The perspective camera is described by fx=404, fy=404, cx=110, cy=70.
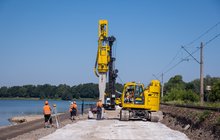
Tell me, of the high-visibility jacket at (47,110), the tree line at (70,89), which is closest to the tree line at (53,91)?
the tree line at (70,89)

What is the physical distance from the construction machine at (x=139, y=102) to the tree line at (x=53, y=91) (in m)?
108

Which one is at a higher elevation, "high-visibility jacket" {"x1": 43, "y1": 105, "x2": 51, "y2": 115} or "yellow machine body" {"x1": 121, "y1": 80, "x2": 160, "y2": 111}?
"yellow machine body" {"x1": 121, "y1": 80, "x2": 160, "y2": 111}

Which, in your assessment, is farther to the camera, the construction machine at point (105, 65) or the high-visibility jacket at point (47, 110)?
the construction machine at point (105, 65)

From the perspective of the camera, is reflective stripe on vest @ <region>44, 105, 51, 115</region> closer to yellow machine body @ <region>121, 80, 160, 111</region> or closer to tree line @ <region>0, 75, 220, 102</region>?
yellow machine body @ <region>121, 80, 160, 111</region>

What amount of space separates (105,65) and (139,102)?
1002 cm

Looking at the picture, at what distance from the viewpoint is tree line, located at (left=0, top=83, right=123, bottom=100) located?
148 m

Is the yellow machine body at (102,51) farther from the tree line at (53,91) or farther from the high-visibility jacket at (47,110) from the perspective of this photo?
the tree line at (53,91)

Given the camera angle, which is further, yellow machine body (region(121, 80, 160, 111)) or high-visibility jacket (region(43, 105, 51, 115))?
yellow machine body (region(121, 80, 160, 111))

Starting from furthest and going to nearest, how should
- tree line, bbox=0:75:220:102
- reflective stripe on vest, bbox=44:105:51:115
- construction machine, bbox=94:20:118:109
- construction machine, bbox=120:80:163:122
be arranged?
1. tree line, bbox=0:75:220:102
2. construction machine, bbox=94:20:118:109
3. construction machine, bbox=120:80:163:122
4. reflective stripe on vest, bbox=44:105:51:115

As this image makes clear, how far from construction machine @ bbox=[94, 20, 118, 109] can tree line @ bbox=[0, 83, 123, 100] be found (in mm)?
97862

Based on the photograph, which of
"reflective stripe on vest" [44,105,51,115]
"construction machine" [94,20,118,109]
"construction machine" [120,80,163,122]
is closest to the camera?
"reflective stripe on vest" [44,105,51,115]

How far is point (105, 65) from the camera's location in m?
39.9

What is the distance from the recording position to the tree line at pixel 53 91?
486 feet

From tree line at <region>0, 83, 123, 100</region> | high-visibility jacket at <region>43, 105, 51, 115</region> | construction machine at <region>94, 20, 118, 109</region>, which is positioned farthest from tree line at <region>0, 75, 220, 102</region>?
high-visibility jacket at <region>43, 105, 51, 115</region>
